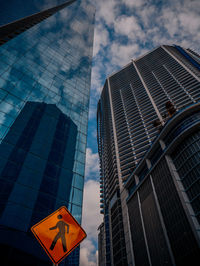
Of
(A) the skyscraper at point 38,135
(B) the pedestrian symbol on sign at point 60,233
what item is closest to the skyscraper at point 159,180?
(A) the skyscraper at point 38,135

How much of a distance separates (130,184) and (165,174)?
20.7m

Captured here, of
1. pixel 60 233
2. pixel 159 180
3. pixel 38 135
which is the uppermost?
pixel 159 180

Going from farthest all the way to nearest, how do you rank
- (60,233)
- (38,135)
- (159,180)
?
1. (159,180)
2. (38,135)
3. (60,233)

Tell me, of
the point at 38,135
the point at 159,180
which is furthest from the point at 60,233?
the point at 159,180

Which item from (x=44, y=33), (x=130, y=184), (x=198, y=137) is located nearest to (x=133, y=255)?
(x=130, y=184)

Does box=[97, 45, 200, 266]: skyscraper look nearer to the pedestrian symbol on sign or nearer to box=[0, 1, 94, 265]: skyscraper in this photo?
box=[0, 1, 94, 265]: skyscraper

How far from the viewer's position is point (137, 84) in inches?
4466

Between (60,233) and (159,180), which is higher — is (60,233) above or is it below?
below

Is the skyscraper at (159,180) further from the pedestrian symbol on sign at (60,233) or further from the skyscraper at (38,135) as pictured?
the pedestrian symbol on sign at (60,233)

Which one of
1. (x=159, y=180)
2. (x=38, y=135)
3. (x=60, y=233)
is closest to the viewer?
(x=60, y=233)

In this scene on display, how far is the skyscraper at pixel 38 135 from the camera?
12.4 metres

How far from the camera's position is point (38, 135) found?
19000 millimetres

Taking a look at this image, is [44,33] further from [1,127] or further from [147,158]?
[147,158]

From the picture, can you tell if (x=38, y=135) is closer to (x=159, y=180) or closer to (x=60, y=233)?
(x=60, y=233)
